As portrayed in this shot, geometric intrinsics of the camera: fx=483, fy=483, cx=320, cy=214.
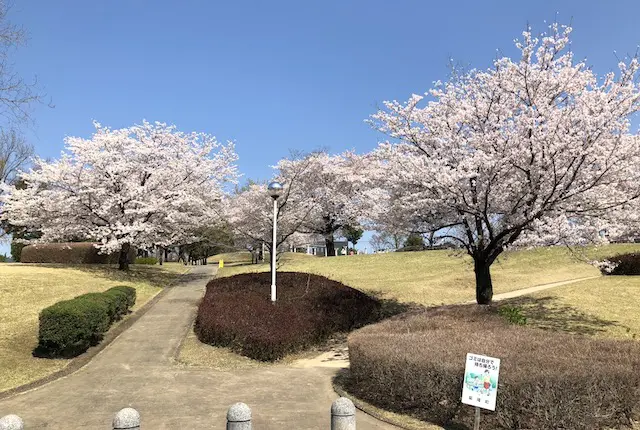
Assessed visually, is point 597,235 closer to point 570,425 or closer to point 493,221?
point 493,221

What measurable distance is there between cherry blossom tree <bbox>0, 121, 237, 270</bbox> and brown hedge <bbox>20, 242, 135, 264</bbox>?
3648mm

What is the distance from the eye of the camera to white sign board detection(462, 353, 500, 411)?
6.04 meters

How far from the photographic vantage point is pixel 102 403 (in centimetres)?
852

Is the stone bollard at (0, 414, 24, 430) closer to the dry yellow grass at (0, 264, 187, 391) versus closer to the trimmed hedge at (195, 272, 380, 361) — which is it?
the dry yellow grass at (0, 264, 187, 391)

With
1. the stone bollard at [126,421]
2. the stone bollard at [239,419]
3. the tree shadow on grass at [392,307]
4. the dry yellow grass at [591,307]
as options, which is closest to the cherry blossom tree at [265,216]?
the tree shadow on grass at [392,307]

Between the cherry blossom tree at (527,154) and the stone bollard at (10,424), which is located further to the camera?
the cherry blossom tree at (527,154)

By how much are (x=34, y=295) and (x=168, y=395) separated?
1046 cm

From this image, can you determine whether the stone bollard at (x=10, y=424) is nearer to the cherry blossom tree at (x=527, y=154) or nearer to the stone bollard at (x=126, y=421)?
the stone bollard at (x=126, y=421)

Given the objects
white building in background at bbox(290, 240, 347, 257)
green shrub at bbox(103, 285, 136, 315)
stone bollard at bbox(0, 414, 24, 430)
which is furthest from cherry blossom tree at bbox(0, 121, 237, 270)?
white building in background at bbox(290, 240, 347, 257)

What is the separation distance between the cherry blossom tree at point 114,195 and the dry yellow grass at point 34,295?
5.41 feet

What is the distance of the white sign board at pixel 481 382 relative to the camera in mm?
6035

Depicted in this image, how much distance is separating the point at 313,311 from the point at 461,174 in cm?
631

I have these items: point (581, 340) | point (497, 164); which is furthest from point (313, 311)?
point (581, 340)

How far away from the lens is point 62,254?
28.0 metres
